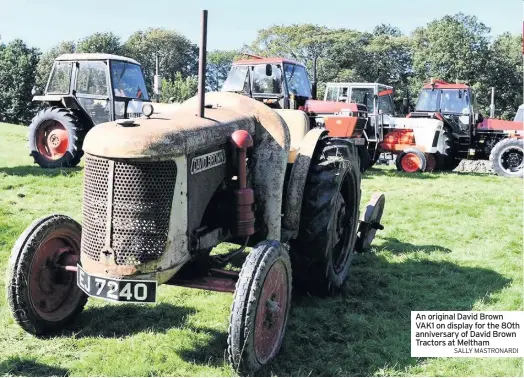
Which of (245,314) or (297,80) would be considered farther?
(297,80)

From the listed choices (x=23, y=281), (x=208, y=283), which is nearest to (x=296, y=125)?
(x=208, y=283)

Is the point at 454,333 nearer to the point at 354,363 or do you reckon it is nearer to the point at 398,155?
the point at 354,363

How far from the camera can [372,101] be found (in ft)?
57.0

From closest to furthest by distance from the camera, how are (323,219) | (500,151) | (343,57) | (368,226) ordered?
(323,219) < (368,226) < (500,151) < (343,57)

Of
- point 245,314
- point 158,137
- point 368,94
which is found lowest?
point 245,314

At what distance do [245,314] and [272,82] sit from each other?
9922mm

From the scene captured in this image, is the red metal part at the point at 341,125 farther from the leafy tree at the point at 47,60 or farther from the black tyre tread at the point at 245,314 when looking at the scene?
the leafy tree at the point at 47,60

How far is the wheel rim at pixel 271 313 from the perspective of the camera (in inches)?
127

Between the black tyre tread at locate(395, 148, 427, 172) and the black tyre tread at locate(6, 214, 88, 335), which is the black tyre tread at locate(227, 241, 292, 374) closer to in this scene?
the black tyre tread at locate(6, 214, 88, 335)

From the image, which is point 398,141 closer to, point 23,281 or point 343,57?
point 23,281

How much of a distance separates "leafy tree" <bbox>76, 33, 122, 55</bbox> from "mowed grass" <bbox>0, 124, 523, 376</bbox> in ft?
142

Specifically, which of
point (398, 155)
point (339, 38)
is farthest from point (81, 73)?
point (339, 38)

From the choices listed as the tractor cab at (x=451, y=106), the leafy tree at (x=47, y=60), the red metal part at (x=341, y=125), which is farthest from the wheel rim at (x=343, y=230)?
the leafy tree at (x=47, y=60)

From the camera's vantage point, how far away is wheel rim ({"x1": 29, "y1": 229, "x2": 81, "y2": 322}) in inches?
147
